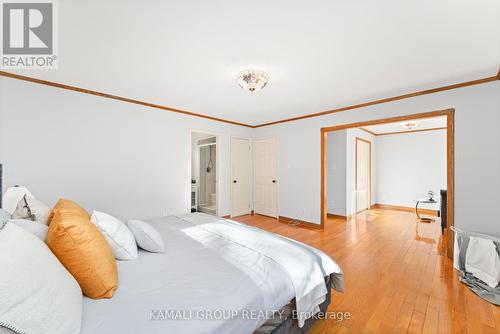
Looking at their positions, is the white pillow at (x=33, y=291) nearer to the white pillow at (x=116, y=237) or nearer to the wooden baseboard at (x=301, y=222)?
the white pillow at (x=116, y=237)

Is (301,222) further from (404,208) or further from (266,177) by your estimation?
(404,208)

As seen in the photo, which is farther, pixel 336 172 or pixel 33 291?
pixel 336 172

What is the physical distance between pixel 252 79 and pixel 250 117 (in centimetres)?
238

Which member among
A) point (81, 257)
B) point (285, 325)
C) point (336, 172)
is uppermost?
point (336, 172)

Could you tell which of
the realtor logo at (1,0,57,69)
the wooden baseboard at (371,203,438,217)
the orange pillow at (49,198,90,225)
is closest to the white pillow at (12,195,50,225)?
the orange pillow at (49,198,90,225)

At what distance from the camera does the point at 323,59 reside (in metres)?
2.36

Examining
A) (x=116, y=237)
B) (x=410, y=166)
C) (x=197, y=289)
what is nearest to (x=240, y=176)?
(x=116, y=237)

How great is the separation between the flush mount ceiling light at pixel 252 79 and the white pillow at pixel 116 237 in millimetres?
2052

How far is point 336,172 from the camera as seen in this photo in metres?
5.70

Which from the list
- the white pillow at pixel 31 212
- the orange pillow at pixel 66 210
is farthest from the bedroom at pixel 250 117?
the white pillow at pixel 31 212

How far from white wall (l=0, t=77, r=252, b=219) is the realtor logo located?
23.2 inches

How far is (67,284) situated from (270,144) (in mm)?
5048

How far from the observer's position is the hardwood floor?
1.79 metres

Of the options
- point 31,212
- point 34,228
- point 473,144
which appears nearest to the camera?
point 34,228
